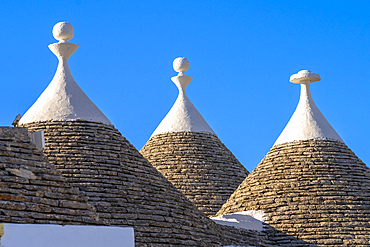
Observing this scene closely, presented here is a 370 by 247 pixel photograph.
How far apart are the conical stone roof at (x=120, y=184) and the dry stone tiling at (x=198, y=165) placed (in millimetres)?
3810

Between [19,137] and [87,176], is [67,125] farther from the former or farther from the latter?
[19,137]

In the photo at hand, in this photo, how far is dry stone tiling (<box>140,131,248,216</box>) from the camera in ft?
61.3

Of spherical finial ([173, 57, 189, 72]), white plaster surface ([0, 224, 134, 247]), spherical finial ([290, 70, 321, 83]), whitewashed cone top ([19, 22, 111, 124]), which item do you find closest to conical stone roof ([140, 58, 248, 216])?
spherical finial ([173, 57, 189, 72])

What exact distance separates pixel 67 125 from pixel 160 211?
8.83 feet

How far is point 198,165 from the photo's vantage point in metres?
19.2

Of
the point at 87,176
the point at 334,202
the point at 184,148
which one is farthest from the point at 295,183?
the point at 87,176

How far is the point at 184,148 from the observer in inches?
773

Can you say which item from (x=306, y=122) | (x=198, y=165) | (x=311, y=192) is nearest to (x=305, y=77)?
(x=306, y=122)

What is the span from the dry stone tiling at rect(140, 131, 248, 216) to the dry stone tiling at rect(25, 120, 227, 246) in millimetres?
3852

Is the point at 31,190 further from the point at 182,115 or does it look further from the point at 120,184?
the point at 182,115

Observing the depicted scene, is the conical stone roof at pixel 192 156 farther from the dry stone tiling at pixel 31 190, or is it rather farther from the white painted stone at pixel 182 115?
the dry stone tiling at pixel 31 190

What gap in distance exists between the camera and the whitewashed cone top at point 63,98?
15.0 m

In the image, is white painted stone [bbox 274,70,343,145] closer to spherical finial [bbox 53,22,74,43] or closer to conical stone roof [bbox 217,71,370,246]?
conical stone roof [bbox 217,71,370,246]

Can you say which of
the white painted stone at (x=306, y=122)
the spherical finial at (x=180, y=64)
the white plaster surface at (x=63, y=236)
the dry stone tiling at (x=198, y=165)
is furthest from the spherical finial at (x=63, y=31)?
the white plaster surface at (x=63, y=236)
